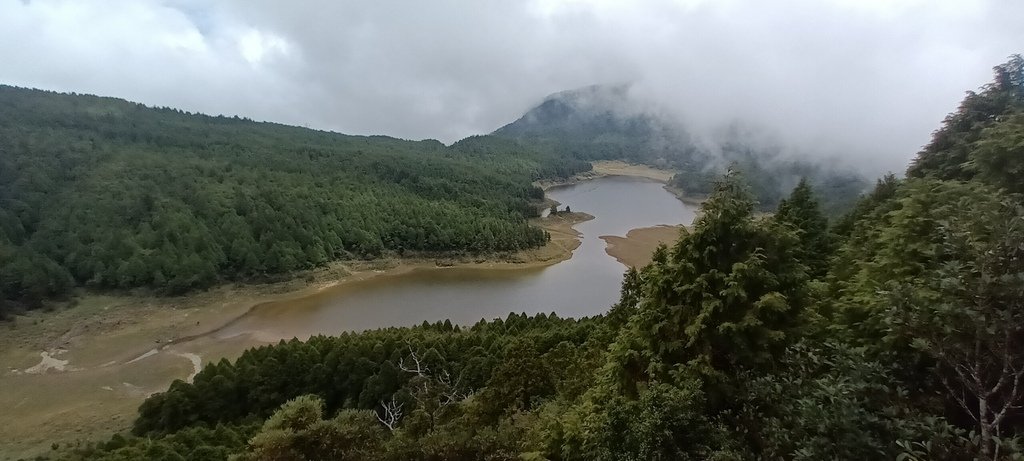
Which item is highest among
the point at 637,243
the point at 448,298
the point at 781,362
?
the point at 781,362

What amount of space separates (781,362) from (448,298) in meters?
45.3

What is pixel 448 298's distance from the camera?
2060 inches

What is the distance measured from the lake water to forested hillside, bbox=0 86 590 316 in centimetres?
672

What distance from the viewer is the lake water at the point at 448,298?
45875 millimetres

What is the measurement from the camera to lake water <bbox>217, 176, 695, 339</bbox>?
151ft

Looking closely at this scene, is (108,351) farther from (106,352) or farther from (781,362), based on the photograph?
(781,362)

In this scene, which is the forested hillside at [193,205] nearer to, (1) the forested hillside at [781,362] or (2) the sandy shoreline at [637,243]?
(2) the sandy shoreline at [637,243]

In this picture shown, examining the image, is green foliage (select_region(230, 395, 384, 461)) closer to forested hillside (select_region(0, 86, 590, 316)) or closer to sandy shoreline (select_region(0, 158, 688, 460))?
sandy shoreline (select_region(0, 158, 688, 460))

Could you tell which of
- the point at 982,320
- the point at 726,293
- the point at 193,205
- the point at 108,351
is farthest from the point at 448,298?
the point at 982,320

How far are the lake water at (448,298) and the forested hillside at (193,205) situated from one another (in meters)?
6.72

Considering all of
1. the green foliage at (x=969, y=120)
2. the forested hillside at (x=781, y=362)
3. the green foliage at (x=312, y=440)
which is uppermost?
the green foliage at (x=969, y=120)

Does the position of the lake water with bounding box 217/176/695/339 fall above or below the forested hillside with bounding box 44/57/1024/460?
below

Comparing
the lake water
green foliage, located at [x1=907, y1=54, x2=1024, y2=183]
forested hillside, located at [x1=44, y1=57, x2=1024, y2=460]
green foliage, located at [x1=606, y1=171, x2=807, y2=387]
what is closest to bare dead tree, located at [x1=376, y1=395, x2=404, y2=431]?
forested hillside, located at [x1=44, y1=57, x2=1024, y2=460]

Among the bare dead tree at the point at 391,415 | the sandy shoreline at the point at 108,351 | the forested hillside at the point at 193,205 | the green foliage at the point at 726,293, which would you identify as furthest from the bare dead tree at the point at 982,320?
the forested hillside at the point at 193,205
